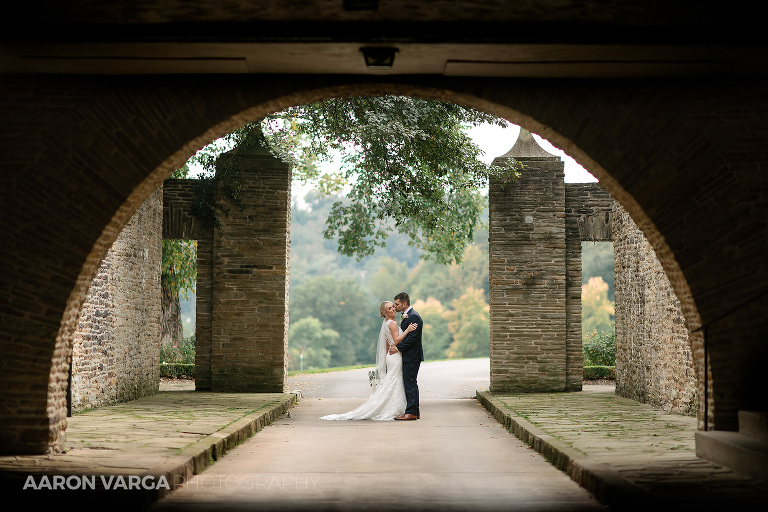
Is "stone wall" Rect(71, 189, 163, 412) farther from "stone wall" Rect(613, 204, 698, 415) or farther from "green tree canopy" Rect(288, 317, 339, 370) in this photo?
"green tree canopy" Rect(288, 317, 339, 370)

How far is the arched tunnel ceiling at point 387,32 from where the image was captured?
635 cm

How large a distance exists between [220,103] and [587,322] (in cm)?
5136

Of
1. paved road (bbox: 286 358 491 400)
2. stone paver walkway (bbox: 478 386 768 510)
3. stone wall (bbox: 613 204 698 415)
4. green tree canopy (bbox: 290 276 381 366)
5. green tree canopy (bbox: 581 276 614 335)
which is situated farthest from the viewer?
green tree canopy (bbox: 290 276 381 366)

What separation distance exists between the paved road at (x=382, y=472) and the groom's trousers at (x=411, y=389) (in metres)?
0.32

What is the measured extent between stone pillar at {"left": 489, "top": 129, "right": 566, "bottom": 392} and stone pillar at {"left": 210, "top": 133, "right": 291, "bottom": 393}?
4.22 metres

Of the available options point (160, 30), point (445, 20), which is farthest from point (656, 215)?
point (160, 30)

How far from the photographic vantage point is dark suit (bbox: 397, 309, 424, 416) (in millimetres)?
13039

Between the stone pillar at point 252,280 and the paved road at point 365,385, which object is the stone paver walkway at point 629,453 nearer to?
the stone pillar at point 252,280

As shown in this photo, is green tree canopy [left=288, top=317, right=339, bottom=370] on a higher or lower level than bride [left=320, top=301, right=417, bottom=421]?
lower

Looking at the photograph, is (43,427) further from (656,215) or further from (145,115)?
(656,215)

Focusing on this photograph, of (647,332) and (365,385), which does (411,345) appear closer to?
(647,332)

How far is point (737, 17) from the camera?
21.2ft

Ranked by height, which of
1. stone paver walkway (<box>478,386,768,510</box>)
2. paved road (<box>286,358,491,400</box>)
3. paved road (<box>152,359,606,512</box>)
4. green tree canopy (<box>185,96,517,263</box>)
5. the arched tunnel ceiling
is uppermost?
green tree canopy (<box>185,96,517,263</box>)

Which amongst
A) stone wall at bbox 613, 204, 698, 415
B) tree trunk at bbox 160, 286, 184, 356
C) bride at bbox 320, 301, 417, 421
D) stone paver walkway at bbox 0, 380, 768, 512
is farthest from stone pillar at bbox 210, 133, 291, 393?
tree trunk at bbox 160, 286, 184, 356
